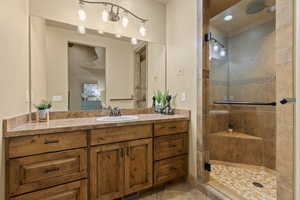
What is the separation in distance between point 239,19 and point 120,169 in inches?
125

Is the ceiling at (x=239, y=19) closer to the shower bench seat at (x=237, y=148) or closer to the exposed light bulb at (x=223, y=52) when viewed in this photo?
the exposed light bulb at (x=223, y=52)

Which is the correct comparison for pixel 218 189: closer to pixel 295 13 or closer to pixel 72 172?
pixel 72 172

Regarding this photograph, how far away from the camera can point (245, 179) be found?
2.06m

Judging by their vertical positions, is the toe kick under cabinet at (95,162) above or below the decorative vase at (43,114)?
below

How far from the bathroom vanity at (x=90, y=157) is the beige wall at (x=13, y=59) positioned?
0.38 feet

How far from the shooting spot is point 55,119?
1.73 meters

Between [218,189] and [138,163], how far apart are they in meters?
0.99

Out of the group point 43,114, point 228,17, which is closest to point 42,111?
point 43,114

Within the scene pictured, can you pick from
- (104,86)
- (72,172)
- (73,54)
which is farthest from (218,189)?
(73,54)

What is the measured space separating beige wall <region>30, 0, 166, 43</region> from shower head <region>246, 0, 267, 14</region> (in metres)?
1.38

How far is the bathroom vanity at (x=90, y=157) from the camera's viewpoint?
114 cm

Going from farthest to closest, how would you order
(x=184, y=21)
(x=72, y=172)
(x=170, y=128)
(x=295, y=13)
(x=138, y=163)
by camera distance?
(x=184, y=21) → (x=170, y=128) → (x=138, y=163) → (x=72, y=172) → (x=295, y=13)

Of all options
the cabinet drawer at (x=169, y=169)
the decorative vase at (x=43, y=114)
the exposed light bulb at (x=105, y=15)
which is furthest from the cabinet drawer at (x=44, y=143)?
the exposed light bulb at (x=105, y=15)

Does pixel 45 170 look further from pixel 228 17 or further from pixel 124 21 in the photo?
pixel 228 17
